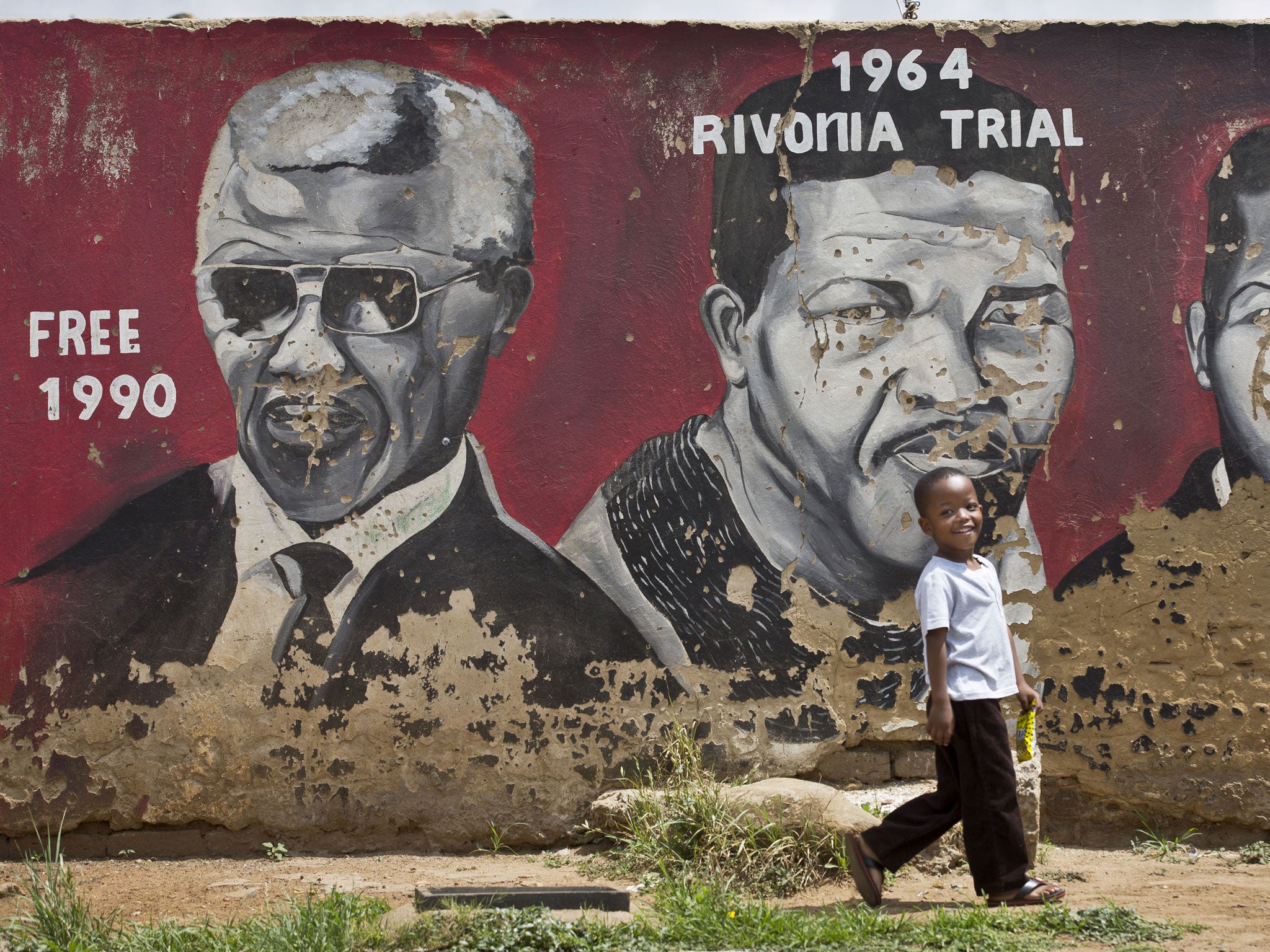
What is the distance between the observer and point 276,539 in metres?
→ 4.06

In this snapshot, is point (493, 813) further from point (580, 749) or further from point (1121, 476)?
point (1121, 476)

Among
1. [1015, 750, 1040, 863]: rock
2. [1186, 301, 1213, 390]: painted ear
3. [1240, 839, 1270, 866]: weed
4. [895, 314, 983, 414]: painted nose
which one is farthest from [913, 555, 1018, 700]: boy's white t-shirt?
[1186, 301, 1213, 390]: painted ear

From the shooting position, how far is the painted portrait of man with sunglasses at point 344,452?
158 inches

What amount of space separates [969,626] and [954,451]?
1.05 m

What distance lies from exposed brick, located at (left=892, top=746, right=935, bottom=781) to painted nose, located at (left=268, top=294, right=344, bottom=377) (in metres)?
2.48

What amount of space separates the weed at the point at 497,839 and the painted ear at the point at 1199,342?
291 cm

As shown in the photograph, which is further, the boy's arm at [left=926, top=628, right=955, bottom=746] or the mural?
the mural

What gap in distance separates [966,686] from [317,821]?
232 cm

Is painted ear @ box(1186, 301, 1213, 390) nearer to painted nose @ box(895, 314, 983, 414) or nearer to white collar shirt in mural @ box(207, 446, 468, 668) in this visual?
painted nose @ box(895, 314, 983, 414)

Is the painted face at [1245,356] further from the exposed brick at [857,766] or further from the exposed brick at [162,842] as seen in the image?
the exposed brick at [162,842]

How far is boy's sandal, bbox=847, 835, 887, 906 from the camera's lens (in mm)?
3078

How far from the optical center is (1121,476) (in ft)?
13.1

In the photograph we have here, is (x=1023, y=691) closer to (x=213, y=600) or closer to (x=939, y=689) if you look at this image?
(x=939, y=689)

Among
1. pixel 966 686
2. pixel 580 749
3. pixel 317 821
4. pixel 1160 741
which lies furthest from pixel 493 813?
pixel 1160 741
